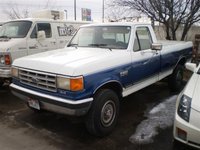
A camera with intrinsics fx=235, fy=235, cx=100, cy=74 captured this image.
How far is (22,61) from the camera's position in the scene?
4.25 m

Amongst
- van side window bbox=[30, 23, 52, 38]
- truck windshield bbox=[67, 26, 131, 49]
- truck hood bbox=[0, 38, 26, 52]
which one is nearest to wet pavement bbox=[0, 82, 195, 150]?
truck hood bbox=[0, 38, 26, 52]

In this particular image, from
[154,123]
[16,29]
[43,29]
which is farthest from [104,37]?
[16,29]

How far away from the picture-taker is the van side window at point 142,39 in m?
4.92

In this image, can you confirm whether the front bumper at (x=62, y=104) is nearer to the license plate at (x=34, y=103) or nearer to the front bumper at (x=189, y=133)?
the license plate at (x=34, y=103)

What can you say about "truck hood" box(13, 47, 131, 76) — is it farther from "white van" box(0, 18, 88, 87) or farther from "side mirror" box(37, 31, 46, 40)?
"side mirror" box(37, 31, 46, 40)

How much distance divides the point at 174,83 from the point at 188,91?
11.1ft

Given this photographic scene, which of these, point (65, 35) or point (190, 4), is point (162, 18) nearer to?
point (190, 4)

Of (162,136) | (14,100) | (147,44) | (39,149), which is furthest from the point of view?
(14,100)

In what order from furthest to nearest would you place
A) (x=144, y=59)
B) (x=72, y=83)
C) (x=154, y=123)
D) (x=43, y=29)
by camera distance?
(x=43, y=29), (x=144, y=59), (x=154, y=123), (x=72, y=83)

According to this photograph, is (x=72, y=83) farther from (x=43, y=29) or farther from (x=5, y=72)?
(x=43, y=29)

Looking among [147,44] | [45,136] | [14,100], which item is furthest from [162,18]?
[45,136]

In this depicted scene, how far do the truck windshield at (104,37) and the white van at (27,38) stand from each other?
1693 mm

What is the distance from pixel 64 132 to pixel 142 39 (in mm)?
2572

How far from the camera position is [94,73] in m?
3.68
